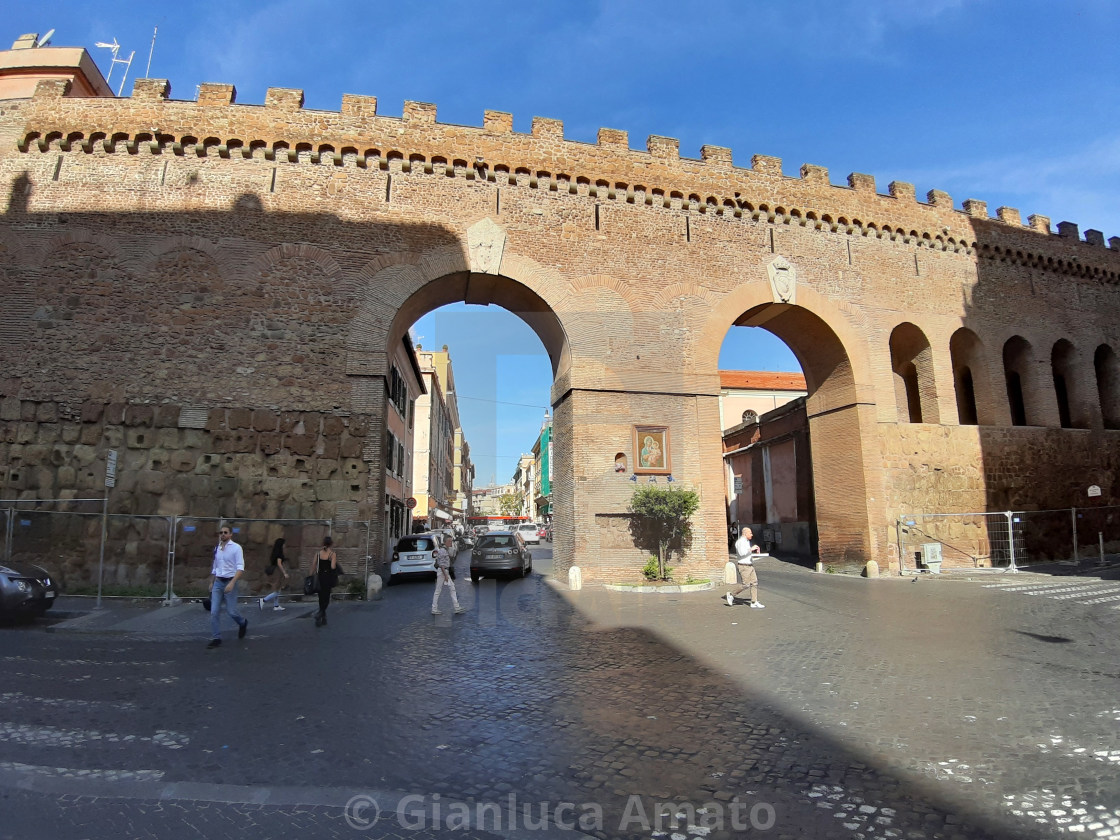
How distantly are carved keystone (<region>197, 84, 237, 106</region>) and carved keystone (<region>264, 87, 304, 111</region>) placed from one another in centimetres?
89

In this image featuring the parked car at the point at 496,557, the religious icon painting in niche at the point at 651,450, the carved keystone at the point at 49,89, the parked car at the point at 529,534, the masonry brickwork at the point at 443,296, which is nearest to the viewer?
the masonry brickwork at the point at 443,296

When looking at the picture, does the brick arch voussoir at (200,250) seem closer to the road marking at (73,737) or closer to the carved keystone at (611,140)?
the carved keystone at (611,140)

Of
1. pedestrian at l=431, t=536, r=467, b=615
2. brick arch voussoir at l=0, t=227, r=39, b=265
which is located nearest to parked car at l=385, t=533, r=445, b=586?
pedestrian at l=431, t=536, r=467, b=615

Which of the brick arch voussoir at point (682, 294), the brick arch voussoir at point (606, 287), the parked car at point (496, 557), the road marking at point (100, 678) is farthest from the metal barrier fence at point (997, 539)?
the road marking at point (100, 678)

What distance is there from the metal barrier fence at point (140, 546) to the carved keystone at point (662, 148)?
42.2 ft

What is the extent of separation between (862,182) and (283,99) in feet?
54.3

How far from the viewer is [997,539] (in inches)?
700

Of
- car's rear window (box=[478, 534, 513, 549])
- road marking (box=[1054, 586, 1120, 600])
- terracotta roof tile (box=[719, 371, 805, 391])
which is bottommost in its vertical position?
road marking (box=[1054, 586, 1120, 600])

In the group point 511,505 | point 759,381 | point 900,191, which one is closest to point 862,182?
point 900,191

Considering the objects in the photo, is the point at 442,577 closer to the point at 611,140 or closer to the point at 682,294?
the point at 682,294

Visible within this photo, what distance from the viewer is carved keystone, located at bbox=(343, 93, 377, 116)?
600 inches

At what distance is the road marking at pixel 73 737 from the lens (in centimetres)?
441

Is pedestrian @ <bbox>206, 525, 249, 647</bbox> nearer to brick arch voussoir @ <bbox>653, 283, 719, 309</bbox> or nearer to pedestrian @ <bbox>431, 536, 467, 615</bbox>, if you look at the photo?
pedestrian @ <bbox>431, 536, 467, 615</bbox>

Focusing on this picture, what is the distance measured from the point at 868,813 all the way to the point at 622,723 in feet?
6.49
